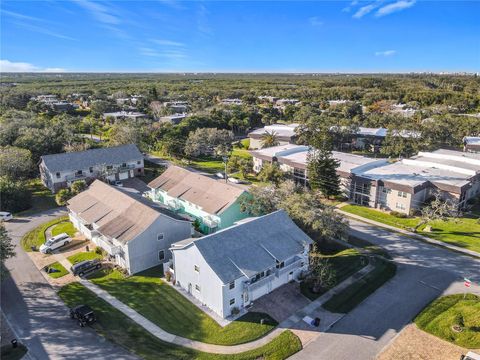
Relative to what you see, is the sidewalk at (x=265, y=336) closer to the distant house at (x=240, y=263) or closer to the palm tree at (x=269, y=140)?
the distant house at (x=240, y=263)

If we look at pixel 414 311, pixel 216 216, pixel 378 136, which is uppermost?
pixel 378 136

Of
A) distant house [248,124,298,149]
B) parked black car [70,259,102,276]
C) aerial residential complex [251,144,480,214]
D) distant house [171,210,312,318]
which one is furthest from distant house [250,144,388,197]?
parked black car [70,259,102,276]

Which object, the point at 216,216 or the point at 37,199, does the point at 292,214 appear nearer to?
the point at 216,216

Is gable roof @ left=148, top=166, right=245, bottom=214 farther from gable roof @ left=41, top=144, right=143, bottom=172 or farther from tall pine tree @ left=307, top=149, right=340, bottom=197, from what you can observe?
tall pine tree @ left=307, top=149, right=340, bottom=197

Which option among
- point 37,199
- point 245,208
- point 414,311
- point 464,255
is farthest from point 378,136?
point 37,199

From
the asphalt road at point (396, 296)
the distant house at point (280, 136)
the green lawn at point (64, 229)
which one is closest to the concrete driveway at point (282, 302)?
the asphalt road at point (396, 296)
